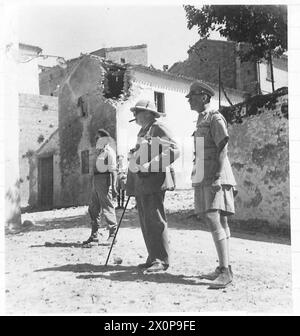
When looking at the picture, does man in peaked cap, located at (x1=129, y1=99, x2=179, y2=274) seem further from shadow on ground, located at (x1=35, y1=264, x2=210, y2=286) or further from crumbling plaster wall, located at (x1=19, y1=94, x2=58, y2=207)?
crumbling plaster wall, located at (x1=19, y1=94, x2=58, y2=207)

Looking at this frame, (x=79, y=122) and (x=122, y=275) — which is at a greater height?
(x=79, y=122)

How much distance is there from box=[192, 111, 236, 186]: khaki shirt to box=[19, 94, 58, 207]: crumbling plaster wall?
1728cm

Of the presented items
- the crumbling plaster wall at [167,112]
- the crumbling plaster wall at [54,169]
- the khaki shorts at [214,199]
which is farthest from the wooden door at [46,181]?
the khaki shorts at [214,199]

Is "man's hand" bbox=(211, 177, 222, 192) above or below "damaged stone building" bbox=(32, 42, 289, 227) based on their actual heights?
below

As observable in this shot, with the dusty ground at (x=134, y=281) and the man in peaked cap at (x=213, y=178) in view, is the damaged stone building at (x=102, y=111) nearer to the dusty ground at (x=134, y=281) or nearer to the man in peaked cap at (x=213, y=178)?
the dusty ground at (x=134, y=281)

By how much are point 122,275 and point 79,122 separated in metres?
14.3

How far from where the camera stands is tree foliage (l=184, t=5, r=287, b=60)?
26.1ft

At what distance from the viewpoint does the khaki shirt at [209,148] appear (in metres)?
4.05

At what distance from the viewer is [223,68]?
22141 millimetres

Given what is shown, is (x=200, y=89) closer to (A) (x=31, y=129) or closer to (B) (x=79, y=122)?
(B) (x=79, y=122)

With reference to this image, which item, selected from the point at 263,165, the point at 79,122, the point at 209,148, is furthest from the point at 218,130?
the point at 79,122

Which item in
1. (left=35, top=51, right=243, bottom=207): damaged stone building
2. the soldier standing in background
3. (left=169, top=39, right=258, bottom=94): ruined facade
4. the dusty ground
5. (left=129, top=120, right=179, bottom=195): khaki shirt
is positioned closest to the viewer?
the dusty ground

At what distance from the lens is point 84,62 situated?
56.3 feet

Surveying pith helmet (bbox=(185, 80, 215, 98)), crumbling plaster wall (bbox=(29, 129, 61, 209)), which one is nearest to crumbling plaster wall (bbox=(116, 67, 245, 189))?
crumbling plaster wall (bbox=(29, 129, 61, 209))
